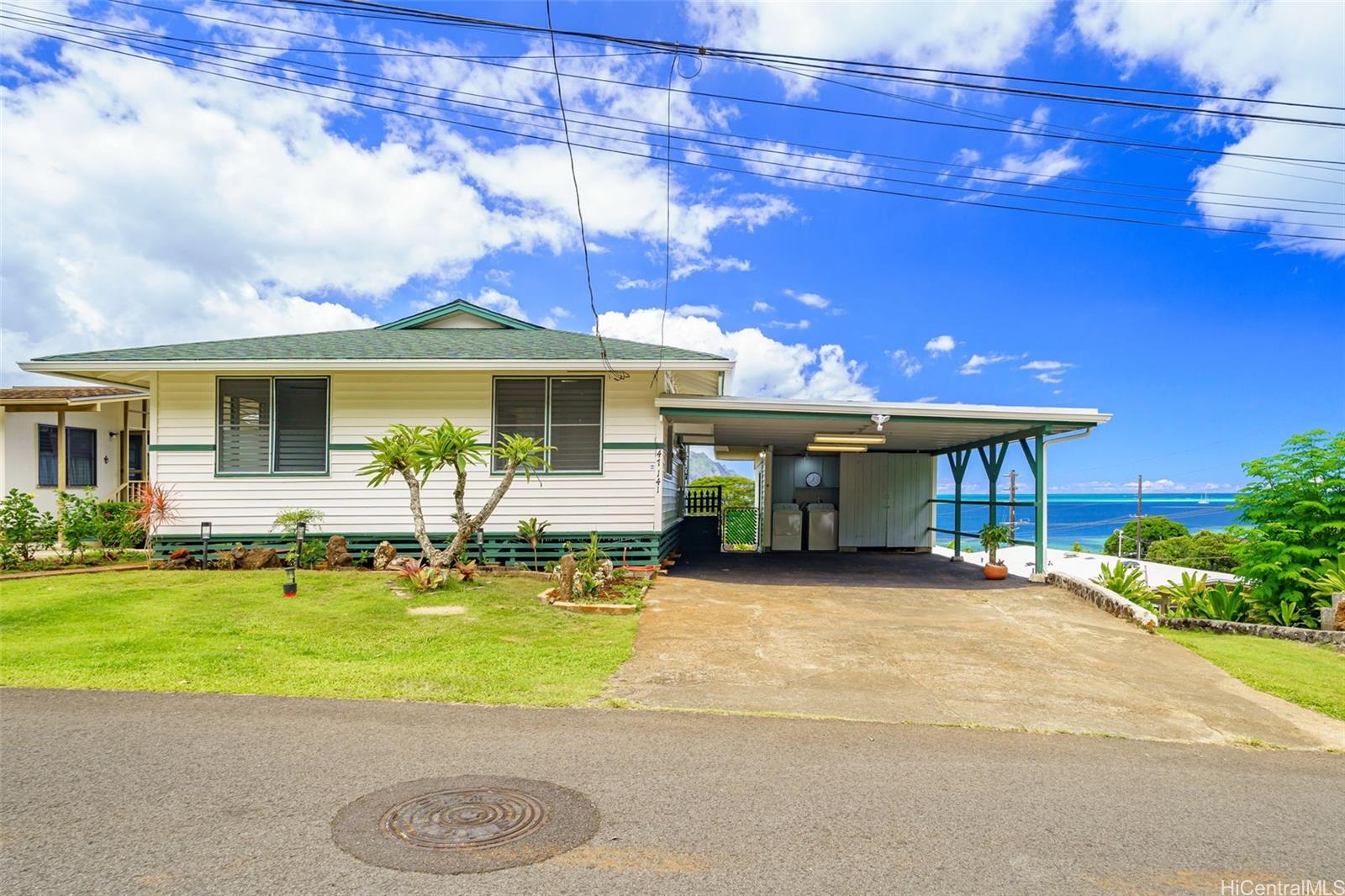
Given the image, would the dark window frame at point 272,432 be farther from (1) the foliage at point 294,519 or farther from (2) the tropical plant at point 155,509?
(2) the tropical plant at point 155,509

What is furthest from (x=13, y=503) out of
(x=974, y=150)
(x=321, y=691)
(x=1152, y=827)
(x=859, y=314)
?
(x=859, y=314)

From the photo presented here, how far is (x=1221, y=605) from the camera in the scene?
10367mm

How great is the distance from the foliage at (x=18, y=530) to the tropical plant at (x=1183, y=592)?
16835mm

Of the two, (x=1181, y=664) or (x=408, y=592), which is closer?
(x=1181, y=664)

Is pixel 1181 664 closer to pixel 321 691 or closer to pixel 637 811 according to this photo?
pixel 637 811

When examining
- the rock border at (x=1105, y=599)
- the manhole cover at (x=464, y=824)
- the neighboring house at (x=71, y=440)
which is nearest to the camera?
the manhole cover at (x=464, y=824)

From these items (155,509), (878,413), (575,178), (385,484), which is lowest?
(155,509)

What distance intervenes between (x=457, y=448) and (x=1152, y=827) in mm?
7866

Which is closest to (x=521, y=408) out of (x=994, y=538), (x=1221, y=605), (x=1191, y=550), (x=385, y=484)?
(x=385, y=484)

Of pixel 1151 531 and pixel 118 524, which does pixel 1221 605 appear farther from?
pixel 1151 531

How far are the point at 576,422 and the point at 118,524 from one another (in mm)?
7585

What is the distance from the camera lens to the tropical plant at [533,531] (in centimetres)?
1086

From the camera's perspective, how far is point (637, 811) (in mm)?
3391

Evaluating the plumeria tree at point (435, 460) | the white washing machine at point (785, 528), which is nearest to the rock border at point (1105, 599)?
the white washing machine at point (785, 528)
